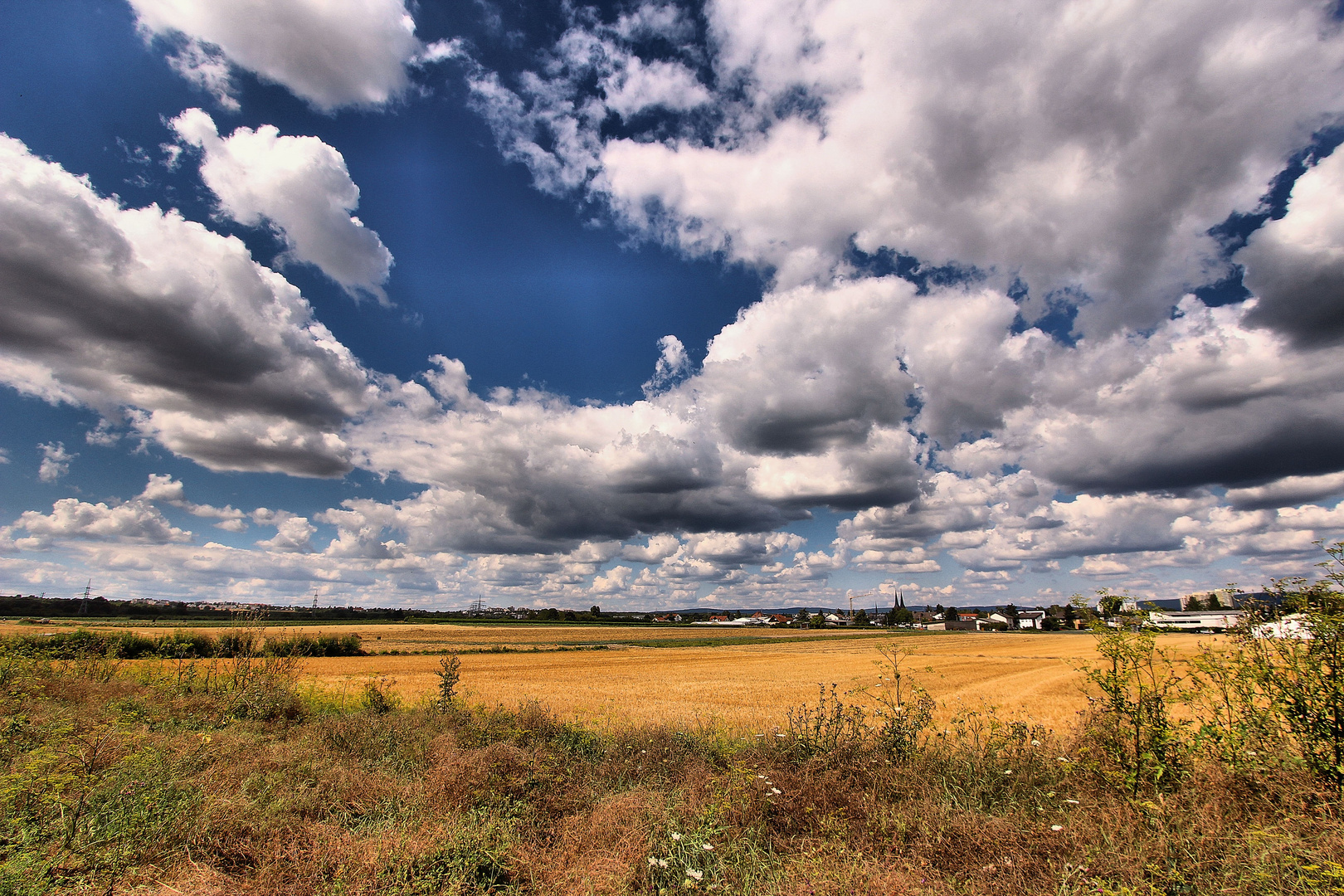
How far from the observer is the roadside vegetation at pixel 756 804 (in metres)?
4.74

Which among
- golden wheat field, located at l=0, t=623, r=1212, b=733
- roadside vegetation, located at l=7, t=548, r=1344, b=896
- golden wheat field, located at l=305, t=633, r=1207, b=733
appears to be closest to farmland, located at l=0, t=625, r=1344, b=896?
roadside vegetation, located at l=7, t=548, r=1344, b=896

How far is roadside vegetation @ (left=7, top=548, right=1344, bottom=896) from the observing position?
4738 mm

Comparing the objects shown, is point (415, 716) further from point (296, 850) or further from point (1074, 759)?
point (1074, 759)

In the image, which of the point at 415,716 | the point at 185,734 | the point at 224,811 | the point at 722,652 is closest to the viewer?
the point at 224,811

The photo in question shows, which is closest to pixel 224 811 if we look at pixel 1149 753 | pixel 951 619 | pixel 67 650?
pixel 1149 753

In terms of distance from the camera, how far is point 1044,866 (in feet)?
16.0

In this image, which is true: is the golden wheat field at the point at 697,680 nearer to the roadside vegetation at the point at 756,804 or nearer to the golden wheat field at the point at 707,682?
the golden wheat field at the point at 707,682

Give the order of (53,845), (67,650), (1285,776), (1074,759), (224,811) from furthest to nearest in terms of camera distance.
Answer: (67,650) < (1074,759) < (224,811) < (1285,776) < (53,845)

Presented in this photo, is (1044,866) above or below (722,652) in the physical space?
above

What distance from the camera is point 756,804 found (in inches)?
255

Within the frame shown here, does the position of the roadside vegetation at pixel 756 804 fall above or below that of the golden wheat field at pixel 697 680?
above

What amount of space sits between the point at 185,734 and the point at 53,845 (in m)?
4.53

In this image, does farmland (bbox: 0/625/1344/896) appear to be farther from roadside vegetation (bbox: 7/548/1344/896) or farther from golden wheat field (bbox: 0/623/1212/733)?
golden wheat field (bbox: 0/623/1212/733)

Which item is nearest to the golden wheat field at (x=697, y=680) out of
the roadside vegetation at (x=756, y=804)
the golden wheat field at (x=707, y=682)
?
the golden wheat field at (x=707, y=682)
